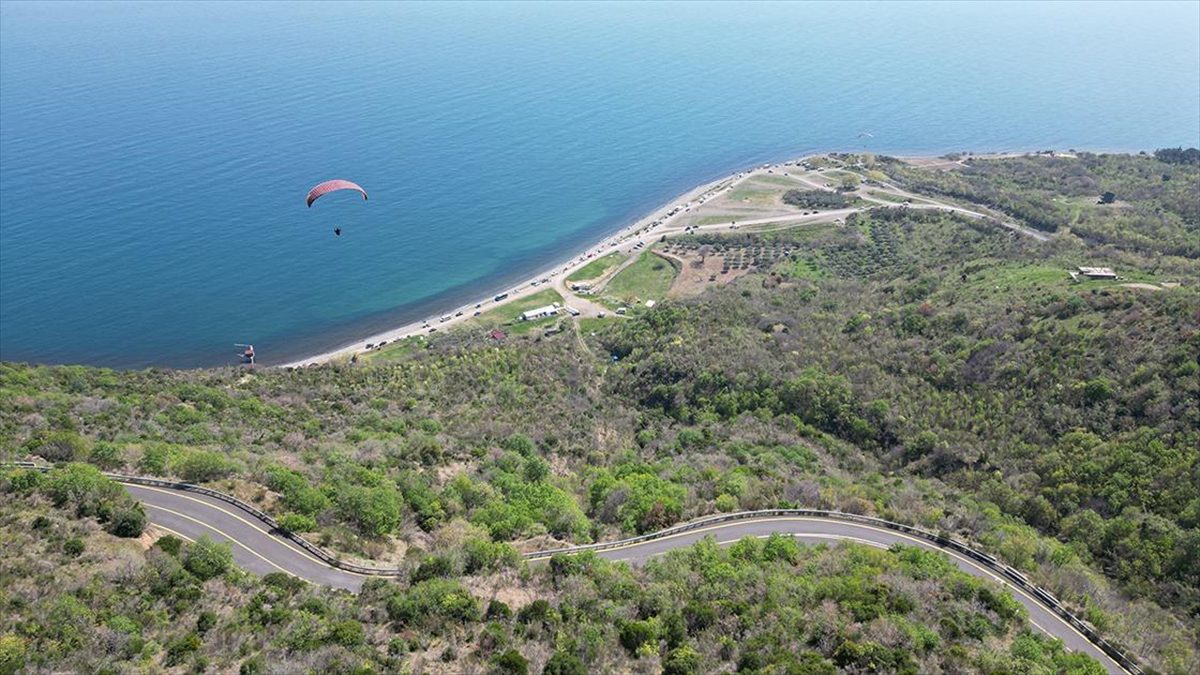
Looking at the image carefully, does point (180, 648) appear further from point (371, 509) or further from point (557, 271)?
point (557, 271)

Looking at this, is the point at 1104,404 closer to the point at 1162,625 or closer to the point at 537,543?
the point at 1162,625

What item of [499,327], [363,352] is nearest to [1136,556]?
[499,327]

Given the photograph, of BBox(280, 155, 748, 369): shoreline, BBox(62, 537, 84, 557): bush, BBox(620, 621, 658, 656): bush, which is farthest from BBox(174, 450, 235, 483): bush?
BBox(280, 155, 748, 369): shoreline

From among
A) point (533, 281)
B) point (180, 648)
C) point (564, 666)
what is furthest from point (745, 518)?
point (533, 281)

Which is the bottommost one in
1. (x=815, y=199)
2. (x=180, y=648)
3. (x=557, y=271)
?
(x=557, y=271)

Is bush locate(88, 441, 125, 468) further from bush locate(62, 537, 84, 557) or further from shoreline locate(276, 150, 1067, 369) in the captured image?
shoreline locate(276, 150, 1067, 369)

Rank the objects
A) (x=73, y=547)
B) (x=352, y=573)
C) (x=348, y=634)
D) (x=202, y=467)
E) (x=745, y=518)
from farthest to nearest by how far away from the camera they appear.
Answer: (x=745, y=518), (x=202, y=467), (x=352, y=573), (x=73, y=547), (x=348, y=634)
